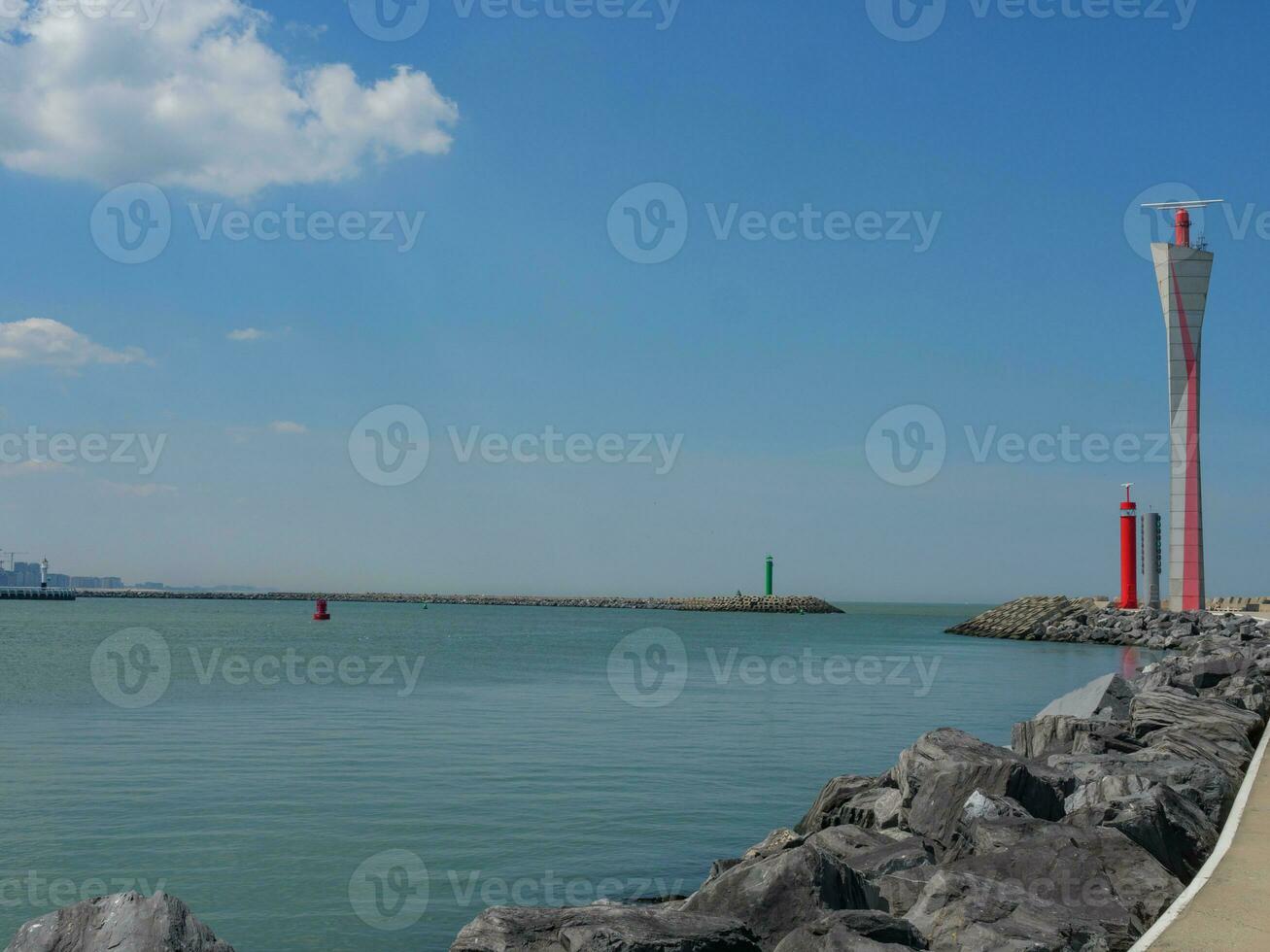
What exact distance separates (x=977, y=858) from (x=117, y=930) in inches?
191

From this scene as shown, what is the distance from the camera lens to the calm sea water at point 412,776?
8602 mm

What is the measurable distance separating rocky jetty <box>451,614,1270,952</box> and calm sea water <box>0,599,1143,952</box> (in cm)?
185

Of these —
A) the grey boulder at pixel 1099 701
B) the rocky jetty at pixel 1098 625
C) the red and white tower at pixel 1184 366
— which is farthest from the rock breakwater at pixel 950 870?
the red and white tower at pixel 1184 366

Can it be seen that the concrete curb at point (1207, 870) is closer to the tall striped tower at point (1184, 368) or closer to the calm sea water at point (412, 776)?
the calm sea water at point (412, 776)

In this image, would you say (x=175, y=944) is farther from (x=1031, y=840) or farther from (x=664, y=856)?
(x=664, y=856)

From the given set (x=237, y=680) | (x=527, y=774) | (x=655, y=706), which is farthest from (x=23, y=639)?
(x=527, y=774)

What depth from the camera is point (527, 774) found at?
1317cm

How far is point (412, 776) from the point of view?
43.1ft

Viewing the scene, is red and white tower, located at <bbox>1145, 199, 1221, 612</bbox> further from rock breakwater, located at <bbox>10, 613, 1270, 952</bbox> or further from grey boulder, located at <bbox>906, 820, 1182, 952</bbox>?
grey boulder, located at <bbox>906, 820, 1182, 952</bbox>

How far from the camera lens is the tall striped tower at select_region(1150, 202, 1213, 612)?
137 feet

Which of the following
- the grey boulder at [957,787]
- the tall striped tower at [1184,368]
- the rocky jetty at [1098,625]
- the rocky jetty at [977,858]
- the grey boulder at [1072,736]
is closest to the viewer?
the rocky jetty at [977,858]

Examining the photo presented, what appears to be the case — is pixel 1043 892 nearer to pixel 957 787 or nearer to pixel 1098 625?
pixel 957 787

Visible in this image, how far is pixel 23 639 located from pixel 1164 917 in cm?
5219

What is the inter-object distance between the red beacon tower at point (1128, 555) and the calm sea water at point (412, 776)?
815 inches
